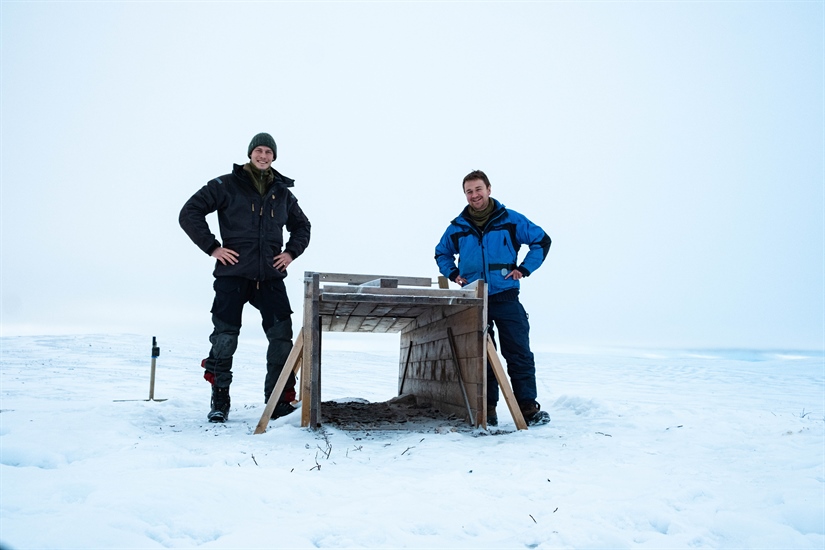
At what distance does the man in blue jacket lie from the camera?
4766 mm

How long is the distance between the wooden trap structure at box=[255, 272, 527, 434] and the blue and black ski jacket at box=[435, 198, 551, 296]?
0.37 m

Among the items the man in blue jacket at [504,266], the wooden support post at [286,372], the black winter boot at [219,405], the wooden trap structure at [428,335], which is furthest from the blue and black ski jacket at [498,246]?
the black winter boot at [219,405]

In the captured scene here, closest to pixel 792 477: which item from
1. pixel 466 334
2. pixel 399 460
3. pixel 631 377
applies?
pixel 399 460

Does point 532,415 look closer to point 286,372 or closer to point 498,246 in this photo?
point 498,246

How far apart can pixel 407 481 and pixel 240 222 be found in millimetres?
2814

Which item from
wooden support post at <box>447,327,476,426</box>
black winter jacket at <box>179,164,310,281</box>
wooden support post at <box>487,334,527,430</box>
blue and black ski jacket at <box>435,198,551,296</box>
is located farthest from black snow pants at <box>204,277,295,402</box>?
wooden support post at <box>487,334,527,430</box>

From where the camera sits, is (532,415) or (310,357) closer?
(310,357)

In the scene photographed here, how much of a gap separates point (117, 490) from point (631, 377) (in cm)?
1128

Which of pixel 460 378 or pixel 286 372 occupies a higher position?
pixel 286 372

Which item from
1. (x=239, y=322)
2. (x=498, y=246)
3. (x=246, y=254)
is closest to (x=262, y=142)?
(x=246, y=254)

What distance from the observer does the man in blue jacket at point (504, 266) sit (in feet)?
15.6

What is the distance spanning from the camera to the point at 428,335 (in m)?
6.23

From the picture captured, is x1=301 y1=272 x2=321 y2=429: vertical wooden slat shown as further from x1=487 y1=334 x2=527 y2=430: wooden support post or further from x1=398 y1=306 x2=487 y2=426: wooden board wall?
x1=487 y1=334 x2=527 y2=430: wooden support post

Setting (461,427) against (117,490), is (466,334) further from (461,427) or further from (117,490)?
(117,490)
